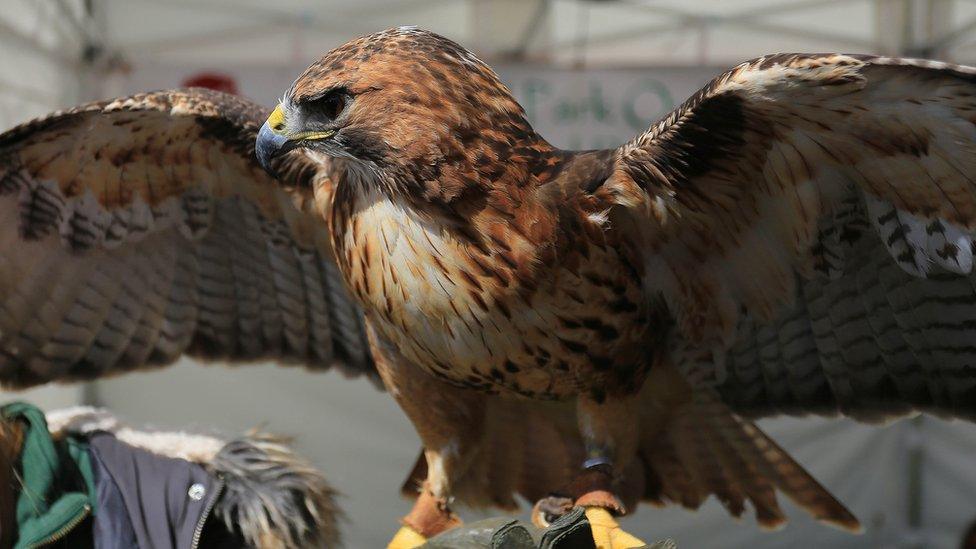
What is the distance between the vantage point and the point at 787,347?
6.46ft

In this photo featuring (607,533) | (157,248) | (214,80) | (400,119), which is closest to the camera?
(400,119)

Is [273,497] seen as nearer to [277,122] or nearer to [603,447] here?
[603,447]

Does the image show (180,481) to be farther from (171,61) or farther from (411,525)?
(171,61)

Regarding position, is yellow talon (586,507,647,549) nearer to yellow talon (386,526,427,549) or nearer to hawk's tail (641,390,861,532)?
yellow talon (386,526,427,549)

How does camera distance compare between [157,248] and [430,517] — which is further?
[157,248]

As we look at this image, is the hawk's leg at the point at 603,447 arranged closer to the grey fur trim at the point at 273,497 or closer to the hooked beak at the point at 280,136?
the grey fur trim at the point at 273,497

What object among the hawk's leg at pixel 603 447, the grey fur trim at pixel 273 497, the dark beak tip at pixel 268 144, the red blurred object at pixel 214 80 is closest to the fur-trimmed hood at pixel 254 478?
the grey fur trim at pixel 273 497

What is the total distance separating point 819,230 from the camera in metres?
1.68

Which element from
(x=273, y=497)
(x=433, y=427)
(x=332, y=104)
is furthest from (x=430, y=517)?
(x=332, y=104)

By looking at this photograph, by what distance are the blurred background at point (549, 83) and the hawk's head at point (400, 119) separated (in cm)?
294

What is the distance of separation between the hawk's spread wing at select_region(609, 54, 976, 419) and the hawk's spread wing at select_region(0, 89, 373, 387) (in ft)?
2.62

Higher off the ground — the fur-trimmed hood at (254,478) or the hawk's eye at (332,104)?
the hawk's eye at (332,104)

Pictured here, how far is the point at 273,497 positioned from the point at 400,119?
84cm

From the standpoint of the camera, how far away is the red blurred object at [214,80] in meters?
4.38
